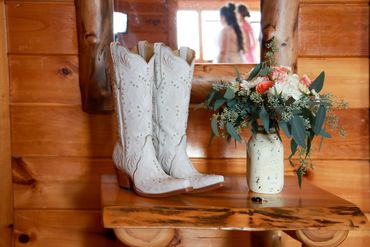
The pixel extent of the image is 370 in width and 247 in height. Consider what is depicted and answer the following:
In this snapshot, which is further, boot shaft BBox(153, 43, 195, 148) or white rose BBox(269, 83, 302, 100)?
boot shaft BBox(153, 43, 195, 148)

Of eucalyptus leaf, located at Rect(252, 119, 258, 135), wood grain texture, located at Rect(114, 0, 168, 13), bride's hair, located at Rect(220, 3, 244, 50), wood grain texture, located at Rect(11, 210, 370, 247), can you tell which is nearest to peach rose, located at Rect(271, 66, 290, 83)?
eucalyptus leaf, located at Rect(252, 119, 258, 135)

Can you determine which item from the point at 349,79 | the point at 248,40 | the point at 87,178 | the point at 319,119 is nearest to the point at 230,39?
the point at 248,40

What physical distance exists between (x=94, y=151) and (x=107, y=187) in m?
0.32

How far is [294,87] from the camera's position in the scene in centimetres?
99

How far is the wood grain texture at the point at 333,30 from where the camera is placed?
1.37m

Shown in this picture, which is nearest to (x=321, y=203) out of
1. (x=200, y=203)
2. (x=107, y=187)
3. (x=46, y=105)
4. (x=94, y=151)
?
(x=200, y=203)

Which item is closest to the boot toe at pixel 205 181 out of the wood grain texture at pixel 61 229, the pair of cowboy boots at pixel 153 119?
the pair of cowboy boots at pixel 153 119

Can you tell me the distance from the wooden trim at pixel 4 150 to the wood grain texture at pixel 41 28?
0.03m

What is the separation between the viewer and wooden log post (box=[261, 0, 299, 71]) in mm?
1284

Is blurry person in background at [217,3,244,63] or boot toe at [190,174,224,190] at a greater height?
blurry person in background at [217,3,244,63]

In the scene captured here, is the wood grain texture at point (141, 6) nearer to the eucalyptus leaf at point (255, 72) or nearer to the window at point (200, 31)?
the window at point (200, 31)

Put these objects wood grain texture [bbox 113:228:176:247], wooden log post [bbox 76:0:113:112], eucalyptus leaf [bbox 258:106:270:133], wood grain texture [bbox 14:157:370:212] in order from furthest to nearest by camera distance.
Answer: wood grain texture [bbox 14:157:370:212] < wooden log post [bbox 76:0:113:112] < eucalyptus leaf [bbox 258:106:270:133] < wood grain texture [bbox 113:228:176:247]

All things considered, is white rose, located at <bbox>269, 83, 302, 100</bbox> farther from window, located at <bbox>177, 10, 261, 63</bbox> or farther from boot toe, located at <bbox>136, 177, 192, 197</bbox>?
window, located at <bbox>177, 10, 261, 63</bbox>

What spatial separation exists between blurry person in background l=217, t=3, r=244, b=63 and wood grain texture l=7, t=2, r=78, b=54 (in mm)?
425
